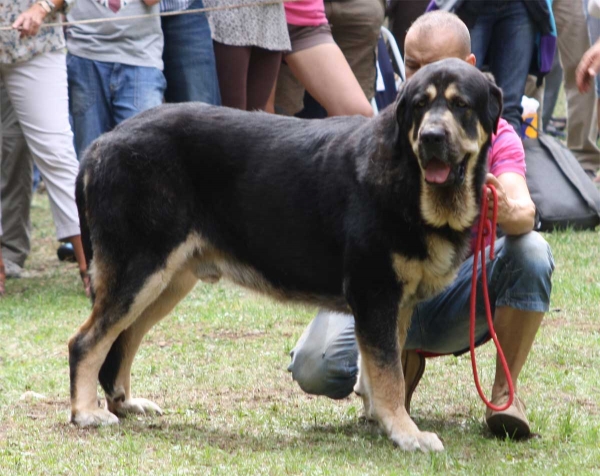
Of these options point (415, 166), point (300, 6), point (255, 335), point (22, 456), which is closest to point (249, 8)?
point (300, 6)

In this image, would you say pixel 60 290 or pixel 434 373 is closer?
pixel 434 373

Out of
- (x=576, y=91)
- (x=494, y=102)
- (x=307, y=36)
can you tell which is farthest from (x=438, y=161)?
(x=576, y=91)

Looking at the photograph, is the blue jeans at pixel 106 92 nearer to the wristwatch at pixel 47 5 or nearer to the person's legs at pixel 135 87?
the person's legs at pixel 135 87

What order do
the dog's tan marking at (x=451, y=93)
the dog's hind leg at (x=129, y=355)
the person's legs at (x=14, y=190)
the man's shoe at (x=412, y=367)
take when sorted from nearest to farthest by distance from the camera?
the dog's tan marking at (x=451, y=93) → the dog's hind leg at (x=129, y=355) → the man's shoe at (x=412, y=367) → the person's legs at (x=14, y=190)

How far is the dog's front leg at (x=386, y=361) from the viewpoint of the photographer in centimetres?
401

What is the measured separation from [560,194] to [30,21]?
4218 millimetres

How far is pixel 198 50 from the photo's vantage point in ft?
22.1

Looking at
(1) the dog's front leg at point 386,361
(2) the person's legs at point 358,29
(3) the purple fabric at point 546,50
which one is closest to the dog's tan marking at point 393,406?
(1) the dog's front leg at point 386,361

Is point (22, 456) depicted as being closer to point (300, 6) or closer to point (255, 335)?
point (255, 335)

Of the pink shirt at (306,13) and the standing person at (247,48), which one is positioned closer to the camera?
the standing person at (247,48)

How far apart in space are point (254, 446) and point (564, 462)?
1169mm

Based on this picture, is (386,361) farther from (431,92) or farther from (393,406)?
(431,92)

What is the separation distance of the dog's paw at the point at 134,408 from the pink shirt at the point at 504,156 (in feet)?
5.07

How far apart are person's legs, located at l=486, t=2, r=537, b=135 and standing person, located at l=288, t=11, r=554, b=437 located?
3022 mm
